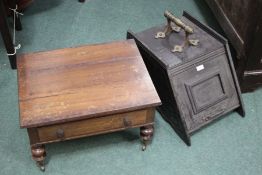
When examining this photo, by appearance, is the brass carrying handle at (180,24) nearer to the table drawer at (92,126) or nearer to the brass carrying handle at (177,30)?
the brass carrying handle at (177,30)

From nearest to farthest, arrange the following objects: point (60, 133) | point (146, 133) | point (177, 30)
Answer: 1. point (60, 133)
2. point (146, 133)
3. point (177, 30)

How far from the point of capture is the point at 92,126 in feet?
4.99

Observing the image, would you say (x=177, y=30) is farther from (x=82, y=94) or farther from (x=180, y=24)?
(x=82, y=94)

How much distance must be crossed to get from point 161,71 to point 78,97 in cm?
44

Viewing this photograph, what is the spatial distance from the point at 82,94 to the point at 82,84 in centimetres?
6

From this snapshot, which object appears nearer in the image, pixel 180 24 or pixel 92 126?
pixel 92 126

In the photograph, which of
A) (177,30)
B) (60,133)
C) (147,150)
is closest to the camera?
(60,133)

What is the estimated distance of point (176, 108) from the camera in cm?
172

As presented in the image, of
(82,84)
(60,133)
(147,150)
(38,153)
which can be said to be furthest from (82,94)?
(147,150)

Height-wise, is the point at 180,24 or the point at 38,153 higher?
the point at 180,24

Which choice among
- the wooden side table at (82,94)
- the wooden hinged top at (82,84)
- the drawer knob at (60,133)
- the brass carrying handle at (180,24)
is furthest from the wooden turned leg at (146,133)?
the brass carrying handle at (180,24)

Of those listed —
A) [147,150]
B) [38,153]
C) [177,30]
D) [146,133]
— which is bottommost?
[147,150]

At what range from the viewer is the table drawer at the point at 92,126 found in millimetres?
1484

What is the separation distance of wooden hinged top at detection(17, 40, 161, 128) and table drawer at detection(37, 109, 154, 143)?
0.18 ft
